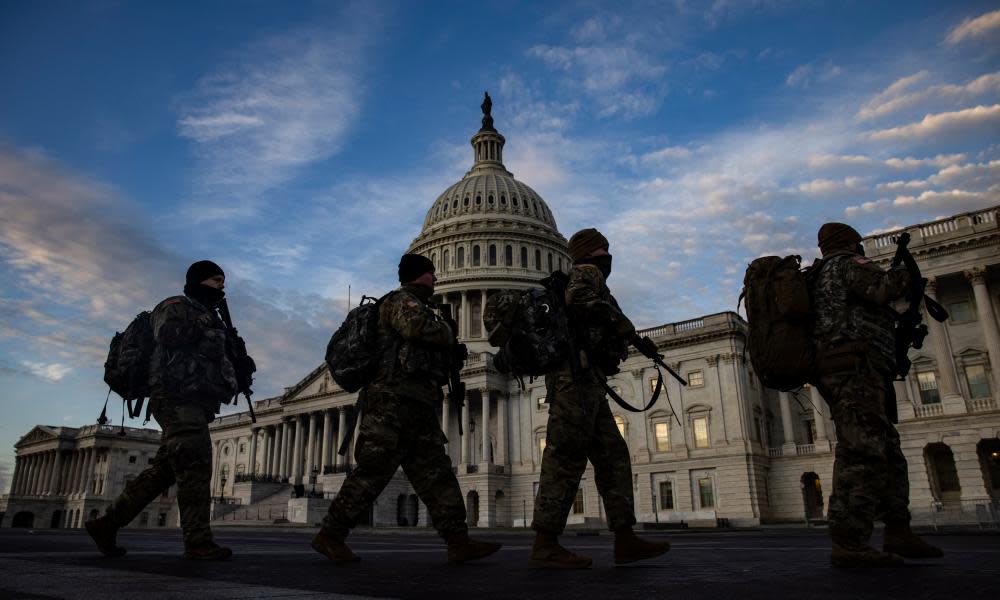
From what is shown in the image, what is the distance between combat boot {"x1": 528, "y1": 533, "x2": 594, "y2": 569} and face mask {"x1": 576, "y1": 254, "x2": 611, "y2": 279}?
8.39 feet

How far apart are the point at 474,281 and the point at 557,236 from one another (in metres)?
15.0

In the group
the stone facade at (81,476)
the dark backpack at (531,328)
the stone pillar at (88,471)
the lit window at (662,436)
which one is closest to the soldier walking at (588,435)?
the dark backpack at (531,328)

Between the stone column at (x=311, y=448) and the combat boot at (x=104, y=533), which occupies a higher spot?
the stone column at (x=311, y=448)

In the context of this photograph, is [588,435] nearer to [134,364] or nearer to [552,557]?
[552,557]

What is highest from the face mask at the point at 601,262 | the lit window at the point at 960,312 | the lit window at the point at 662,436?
the lit window at the point at 960,312

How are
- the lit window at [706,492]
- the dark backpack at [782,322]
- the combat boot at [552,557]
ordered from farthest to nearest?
the lit window at [706,492] < the dark backpack at [782,322] < the combat boot at [552,557]

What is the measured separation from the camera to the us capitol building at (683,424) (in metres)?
33.9

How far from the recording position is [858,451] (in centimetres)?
505

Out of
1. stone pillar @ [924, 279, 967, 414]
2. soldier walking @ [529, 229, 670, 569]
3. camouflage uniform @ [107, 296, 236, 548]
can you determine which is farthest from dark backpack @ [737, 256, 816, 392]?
stone pillar @ [924, 279, 967, 414]

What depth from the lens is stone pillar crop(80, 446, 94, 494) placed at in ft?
277

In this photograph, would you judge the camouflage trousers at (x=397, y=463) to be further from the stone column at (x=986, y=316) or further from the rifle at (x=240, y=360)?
the stone column at (x=986, y=316)

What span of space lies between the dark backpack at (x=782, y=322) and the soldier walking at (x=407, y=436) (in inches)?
108

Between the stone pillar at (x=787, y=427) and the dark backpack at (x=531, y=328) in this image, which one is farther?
the stone pillar at (x=787, y=427)

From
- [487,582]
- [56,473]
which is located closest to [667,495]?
[487,582]
